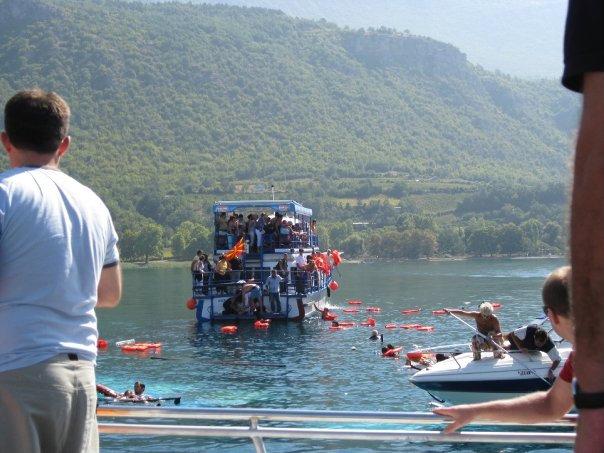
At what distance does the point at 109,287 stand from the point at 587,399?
2.19m

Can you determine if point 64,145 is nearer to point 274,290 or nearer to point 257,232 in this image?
point 257,232

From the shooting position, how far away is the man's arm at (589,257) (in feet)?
5.55

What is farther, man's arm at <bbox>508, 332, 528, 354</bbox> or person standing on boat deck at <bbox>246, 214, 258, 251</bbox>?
person standing on boat deck at <bbox>246, 214, 258, 251</bbox>

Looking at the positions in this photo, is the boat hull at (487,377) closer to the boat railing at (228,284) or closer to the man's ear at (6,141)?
the man's ear at (6,141)

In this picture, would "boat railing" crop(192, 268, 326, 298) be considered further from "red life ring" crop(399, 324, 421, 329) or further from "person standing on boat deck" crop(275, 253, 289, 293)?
"red life ring" crop(399, 324, 421, 329)

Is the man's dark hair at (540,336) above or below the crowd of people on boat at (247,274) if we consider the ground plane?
above

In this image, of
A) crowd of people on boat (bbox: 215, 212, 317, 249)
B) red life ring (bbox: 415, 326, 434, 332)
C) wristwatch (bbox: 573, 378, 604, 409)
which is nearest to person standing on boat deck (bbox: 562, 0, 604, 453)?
wristwatch (bbox: 573, 378, 604, 409)

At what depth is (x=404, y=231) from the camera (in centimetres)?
15888

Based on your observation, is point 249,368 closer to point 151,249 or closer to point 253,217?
point 253,217

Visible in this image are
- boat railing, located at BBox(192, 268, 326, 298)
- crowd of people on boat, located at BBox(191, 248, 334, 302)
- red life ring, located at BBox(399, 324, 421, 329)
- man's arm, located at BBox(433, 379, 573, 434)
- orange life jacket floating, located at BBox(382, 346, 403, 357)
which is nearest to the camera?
man's arm, located at BBox(433, 379, 573, 434)

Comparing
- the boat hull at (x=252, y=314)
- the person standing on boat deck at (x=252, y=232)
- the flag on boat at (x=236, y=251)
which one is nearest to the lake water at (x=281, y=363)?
the boat hull at (x=252, y=314)

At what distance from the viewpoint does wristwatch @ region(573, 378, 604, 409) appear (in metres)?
1.71

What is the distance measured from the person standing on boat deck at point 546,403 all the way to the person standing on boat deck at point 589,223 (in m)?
1.30

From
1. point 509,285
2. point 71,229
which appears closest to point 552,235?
point 509,285
